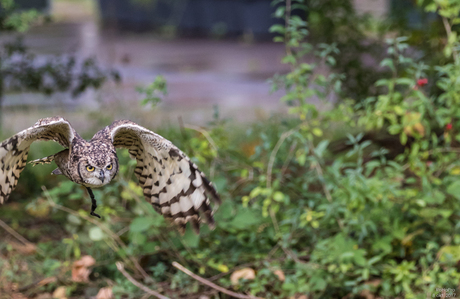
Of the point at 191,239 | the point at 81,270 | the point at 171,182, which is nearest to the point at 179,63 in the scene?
the point at 81,270

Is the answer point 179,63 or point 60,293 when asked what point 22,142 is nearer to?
point 60,293

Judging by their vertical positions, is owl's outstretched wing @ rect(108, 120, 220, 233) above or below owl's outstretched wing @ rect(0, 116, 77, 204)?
below

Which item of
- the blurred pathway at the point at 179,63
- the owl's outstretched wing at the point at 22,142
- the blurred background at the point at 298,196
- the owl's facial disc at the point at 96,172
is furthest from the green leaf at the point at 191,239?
the blurred pathway at the point at 179,63

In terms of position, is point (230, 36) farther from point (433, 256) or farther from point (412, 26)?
point (433, 256)

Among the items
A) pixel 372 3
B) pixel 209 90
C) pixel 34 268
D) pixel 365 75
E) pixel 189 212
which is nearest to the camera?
pixel 189 212

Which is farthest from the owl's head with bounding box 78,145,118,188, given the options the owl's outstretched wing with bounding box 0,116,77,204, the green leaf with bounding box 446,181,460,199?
the green leaf with bounding box 446,181,460,199

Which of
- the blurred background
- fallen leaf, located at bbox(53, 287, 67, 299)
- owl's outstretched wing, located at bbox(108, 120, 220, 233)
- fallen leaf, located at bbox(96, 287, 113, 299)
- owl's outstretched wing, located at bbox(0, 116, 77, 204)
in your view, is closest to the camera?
owl's outstretched wing, located at bbox(0, 116, 77, 204)

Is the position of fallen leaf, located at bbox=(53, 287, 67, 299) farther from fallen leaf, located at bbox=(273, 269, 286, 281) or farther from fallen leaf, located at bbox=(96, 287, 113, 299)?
fallen leaf, located at bbox=(273, 269, 286, 281)

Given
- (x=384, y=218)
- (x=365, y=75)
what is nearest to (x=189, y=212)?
(x=384, y=218)
